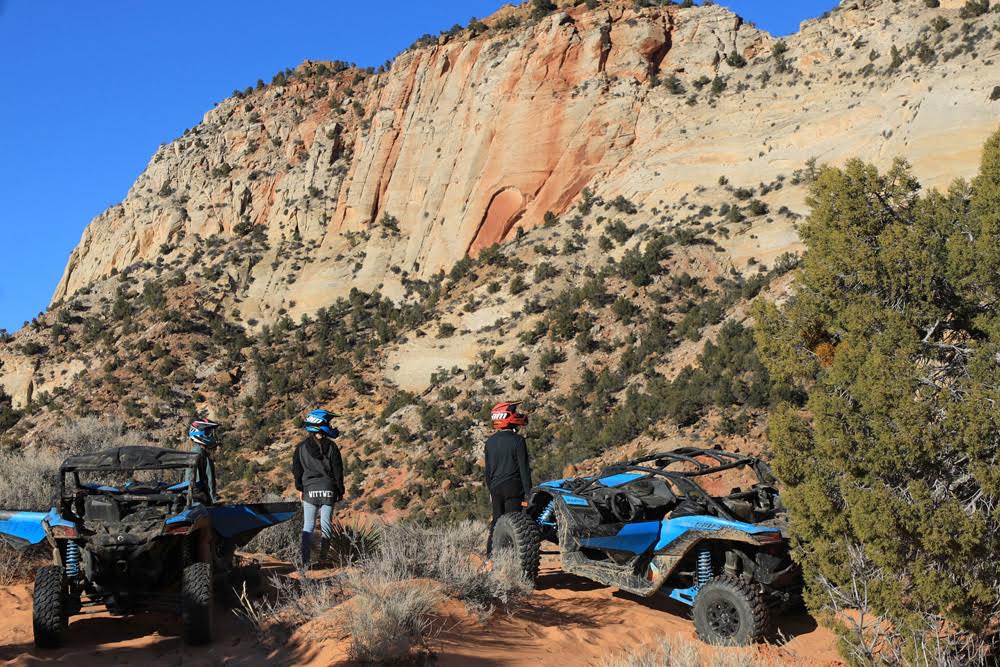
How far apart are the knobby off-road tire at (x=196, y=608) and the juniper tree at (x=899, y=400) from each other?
16.7 ft

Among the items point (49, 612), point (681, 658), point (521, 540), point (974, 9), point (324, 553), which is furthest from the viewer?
point (974, 9)

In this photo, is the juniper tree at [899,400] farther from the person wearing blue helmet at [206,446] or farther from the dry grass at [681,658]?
the person wearing blue helmet at [206,446]

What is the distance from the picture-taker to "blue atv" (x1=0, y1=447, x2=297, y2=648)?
6973 millimetres

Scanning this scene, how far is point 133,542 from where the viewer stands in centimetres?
714

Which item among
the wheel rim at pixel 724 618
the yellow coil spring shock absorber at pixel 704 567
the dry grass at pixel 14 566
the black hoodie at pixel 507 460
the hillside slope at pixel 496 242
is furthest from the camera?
the hillside slope at pixel 496 242

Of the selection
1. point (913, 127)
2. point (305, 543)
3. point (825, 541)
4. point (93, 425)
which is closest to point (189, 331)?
point (93, 425)

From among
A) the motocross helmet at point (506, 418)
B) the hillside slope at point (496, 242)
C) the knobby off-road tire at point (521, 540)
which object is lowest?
the knobby off-road tire at point (521, 540)

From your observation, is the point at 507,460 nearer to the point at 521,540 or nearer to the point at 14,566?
the point at 521,540

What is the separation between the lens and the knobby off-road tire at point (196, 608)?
6930 millimetres

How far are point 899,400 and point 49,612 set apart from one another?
7.10 metres

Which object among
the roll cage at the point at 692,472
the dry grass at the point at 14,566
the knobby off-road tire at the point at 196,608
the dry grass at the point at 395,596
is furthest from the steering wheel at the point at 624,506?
Result: the dry grass at the point at 14,566

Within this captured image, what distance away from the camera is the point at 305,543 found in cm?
873

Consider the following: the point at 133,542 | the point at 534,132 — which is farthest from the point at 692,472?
the point at 534,132

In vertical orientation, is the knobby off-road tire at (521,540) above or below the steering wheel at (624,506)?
below
